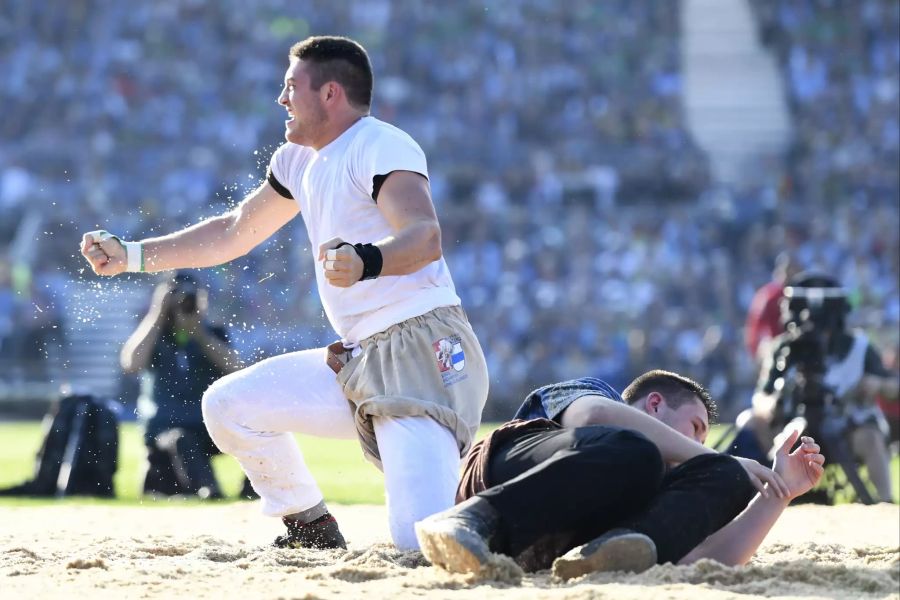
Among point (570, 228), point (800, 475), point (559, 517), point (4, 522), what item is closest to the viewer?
point (559, 517)

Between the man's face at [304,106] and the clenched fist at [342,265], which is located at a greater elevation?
the man's face at [304,106]

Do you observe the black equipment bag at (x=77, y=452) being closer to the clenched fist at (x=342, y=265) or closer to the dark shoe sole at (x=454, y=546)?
the clenched fist at (x=342, y=265)

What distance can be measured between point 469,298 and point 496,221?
1813 mm

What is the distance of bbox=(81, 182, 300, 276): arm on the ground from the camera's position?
595 centimetres

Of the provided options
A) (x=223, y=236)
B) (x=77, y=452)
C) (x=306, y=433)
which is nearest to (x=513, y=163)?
(x=77, y=452)

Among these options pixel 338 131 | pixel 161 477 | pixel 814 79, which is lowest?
pixel 161 477

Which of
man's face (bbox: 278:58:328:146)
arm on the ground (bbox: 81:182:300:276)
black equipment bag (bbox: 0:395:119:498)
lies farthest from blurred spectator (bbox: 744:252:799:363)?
man's face (bbox: 278:58:328:146)

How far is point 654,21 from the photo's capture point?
2903 centimetres

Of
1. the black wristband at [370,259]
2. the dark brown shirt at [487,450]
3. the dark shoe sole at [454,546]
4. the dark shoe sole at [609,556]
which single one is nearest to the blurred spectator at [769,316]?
the dark brown shirt at [487,450]

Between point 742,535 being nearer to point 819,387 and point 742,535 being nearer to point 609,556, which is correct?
point 609,556

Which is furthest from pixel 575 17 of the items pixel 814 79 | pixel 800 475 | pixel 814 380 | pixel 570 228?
pixel 800 475

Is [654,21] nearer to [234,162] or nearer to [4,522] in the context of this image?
[234,162]

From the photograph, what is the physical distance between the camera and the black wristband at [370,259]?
4594 millimetres

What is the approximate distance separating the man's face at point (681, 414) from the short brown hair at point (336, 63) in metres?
A: 1.68
